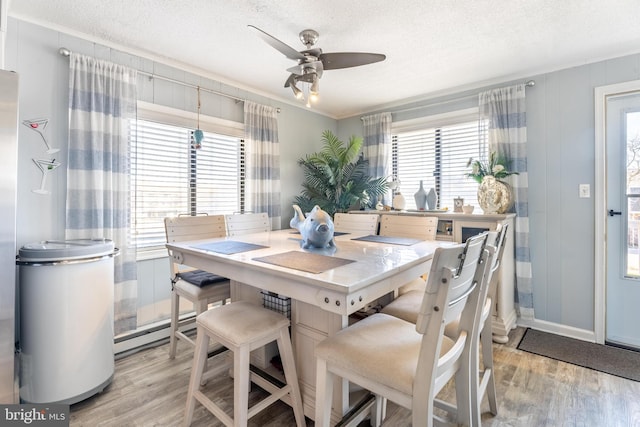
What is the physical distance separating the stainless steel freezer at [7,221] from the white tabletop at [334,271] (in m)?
0.70

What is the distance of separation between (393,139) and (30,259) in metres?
3.56

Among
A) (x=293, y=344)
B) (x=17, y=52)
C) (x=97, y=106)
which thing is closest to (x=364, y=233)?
(x=293, y=344)

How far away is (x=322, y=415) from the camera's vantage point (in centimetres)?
120

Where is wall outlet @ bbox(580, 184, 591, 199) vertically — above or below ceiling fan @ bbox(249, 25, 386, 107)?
below

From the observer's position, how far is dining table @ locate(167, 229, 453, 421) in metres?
1.10

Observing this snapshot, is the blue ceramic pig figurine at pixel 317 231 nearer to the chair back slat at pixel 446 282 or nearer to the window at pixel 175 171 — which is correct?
the chair back slat at pixel 446 282

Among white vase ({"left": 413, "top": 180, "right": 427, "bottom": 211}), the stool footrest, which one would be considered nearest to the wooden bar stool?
the stool footrest

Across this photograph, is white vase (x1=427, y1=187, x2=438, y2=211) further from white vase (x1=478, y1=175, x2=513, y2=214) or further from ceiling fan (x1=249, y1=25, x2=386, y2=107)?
ceiling fan (x1=249, y1=25, x2=386, y2=107)

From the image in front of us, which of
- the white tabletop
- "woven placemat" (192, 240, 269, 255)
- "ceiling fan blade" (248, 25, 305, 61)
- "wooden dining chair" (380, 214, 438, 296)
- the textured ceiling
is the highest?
the textured ceiling

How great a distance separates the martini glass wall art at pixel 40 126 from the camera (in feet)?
6.51

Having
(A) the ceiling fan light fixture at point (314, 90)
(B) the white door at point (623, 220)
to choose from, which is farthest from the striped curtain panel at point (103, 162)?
(B) the white door at point (623, 220)

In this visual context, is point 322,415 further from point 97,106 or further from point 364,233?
point 97,106

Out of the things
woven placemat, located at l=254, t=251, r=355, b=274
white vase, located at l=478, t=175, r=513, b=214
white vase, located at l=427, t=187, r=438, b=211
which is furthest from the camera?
white vase, located at l=427, t=187, r=438, b=211

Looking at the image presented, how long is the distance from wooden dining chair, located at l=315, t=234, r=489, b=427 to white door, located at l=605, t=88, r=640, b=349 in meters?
2.20
